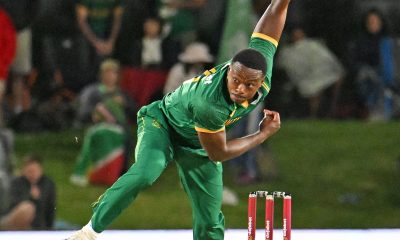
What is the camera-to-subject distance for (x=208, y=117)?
506 centimetres

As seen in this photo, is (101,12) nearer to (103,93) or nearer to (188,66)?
(103,93)

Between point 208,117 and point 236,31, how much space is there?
370 cm

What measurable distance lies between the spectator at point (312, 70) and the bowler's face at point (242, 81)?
3.75 meters

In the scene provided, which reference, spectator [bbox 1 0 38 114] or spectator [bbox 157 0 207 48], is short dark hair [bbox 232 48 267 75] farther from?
spectator [bbox 1 0 38 114]

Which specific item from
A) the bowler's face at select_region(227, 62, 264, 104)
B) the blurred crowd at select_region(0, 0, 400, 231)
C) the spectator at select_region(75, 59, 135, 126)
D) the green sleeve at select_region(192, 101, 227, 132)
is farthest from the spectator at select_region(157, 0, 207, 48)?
Answer: the bowler's face at select_region(227, 62, 264, 104)

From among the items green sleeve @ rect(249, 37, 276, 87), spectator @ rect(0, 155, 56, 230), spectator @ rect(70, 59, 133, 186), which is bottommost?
spectator @ rect(0, 155, 56, 230)

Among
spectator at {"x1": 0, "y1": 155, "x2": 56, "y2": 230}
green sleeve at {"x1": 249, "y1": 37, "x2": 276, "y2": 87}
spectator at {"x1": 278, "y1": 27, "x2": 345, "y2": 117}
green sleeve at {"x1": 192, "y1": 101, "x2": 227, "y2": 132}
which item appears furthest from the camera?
spectator at {"x1": 278, "y1": 27, "x2": 345, "y2": 117}

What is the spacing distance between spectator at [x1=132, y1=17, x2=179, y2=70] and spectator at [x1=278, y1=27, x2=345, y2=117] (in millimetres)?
1024

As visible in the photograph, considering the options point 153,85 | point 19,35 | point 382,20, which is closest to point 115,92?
point 153,85

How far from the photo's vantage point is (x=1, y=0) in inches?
333

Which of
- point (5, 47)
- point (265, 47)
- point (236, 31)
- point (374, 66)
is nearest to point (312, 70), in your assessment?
point (374, 66)

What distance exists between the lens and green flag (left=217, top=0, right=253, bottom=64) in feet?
28.3

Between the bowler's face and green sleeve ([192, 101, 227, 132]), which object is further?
green sleeve ([192, 101, 227, 132])

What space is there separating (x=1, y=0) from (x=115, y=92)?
1257mm
